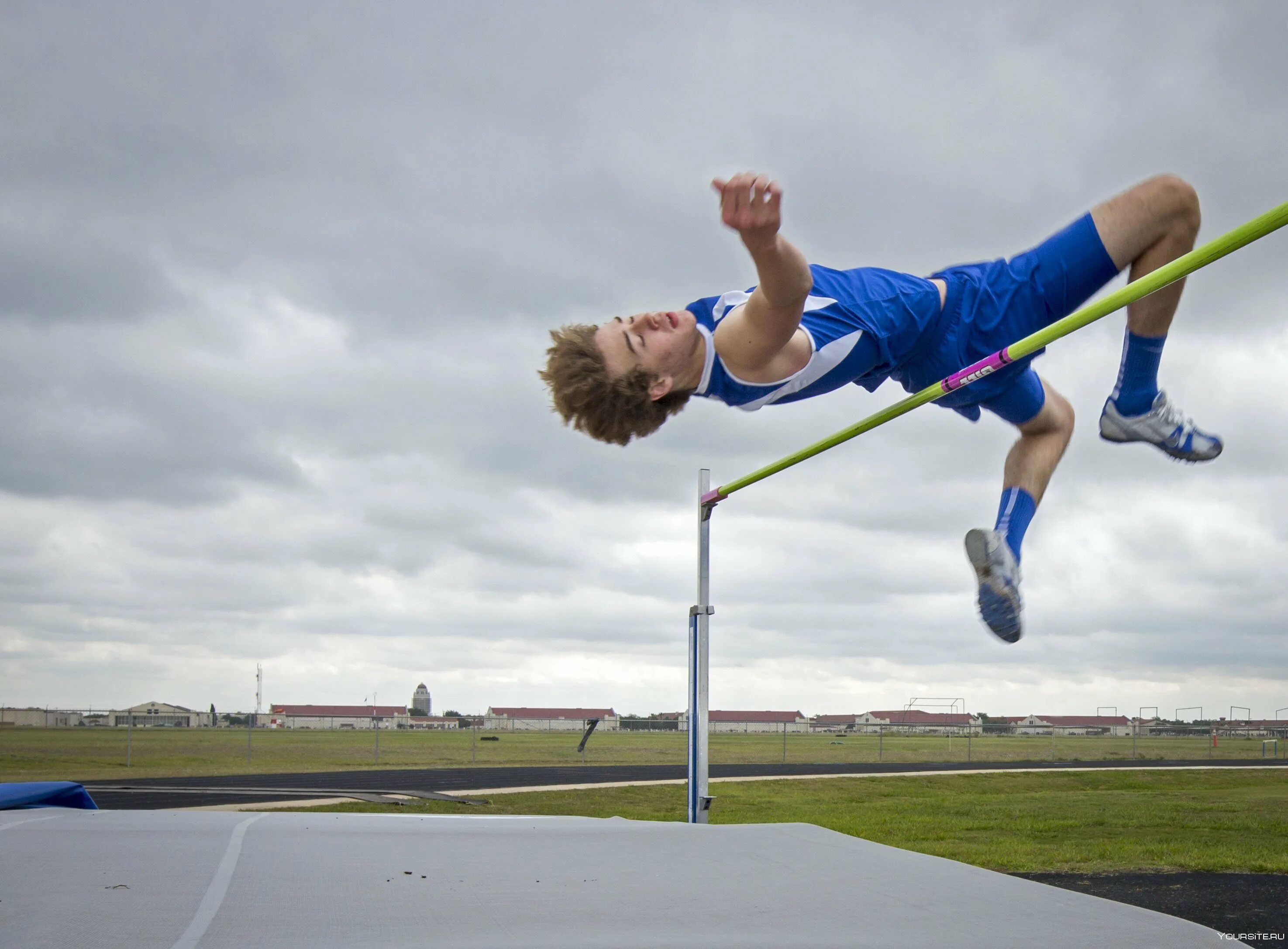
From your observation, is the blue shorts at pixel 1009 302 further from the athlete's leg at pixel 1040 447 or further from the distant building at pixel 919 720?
the distant building at pixel 919 720

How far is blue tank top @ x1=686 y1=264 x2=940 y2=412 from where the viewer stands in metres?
2.63

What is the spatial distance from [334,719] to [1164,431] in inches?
2217

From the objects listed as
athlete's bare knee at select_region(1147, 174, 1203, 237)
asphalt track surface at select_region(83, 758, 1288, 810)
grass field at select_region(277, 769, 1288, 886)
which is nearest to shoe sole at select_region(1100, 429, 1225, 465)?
athlete's bare knee at select_region(1147, 174, 1203, 237)

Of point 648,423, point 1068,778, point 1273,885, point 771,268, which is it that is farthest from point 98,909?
point 1068,778

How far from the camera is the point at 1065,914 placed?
98.3 inches

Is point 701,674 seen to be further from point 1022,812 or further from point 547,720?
point 547,720

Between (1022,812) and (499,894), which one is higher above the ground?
(499,894)

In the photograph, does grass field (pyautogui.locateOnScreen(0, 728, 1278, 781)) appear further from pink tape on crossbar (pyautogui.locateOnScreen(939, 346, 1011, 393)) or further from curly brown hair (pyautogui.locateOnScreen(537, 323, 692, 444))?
pink tape on crossbar (pyautogui.locateOnScreen(939, 346, 1011, 393))

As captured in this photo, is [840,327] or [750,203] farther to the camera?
[840,327]

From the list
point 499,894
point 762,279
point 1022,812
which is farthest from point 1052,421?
point 1022,812

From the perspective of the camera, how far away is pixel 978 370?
2.83 meters

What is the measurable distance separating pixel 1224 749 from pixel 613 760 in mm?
20818

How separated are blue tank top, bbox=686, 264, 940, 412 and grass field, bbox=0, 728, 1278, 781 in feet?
47.7

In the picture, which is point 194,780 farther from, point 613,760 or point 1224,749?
point 1224,749
